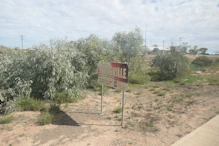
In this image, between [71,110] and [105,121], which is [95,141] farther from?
[71,110]

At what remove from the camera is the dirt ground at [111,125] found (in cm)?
386

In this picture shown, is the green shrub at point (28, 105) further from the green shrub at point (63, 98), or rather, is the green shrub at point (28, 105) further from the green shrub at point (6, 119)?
the green shrub at point (63, 98)

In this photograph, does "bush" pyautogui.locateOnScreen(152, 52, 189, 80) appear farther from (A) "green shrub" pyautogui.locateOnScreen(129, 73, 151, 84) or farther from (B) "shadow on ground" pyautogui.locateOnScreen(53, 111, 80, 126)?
(B) "shadow on ground" pyautogui.locateOnScreen(53, 111, 80, 126)

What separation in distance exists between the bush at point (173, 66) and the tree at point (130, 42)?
8.15 ft

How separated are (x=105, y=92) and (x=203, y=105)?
15.3ft

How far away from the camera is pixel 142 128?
4508 millimetres

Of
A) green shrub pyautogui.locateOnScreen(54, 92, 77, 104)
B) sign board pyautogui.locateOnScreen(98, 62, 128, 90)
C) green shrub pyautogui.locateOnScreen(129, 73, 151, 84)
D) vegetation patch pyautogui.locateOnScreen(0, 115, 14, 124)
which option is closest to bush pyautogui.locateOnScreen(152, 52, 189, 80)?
green shrub pyautogui.locateOnScreen(129, 73, 151, 84)

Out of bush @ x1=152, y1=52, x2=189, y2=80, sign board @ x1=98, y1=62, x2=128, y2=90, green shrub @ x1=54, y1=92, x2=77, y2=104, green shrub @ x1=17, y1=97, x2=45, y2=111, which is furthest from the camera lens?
bush @ x1=152, y1=52, x2=189, y2=80

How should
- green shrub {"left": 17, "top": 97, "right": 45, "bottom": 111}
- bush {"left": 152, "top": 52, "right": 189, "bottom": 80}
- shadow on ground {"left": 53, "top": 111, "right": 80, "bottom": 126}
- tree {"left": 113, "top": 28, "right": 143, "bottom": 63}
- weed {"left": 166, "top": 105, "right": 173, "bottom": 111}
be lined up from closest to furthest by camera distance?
shadow on ground {"left": 53, "top": 111, "right": 80, "bottom": 126} → green shrub {"left": 17, "top": 97, "right": 45, "bottom": 111} → weed {"left": 166, "top": 105, "right": 173, "bottom": 111} → bush {"left": 152, "top": 52, "right": 189, "bottom": 80} → tree {"left": 113, "top": 28, "right": 143, "bottom": 63}

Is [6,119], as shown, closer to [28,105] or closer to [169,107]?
[28,105]

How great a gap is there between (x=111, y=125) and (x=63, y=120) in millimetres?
1538

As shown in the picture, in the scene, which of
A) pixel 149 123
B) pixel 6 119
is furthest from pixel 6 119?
pixel 149 123

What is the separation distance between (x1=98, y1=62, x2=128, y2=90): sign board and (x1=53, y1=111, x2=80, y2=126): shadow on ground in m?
1.62

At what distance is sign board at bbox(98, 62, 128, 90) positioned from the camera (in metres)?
4.37
